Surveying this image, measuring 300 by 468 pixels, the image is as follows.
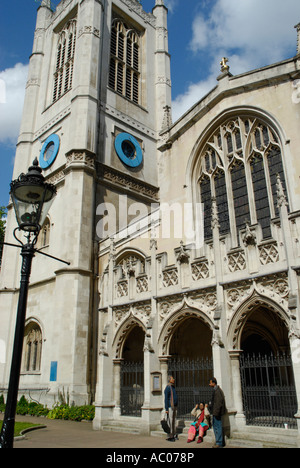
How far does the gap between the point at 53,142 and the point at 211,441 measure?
20.6 meters

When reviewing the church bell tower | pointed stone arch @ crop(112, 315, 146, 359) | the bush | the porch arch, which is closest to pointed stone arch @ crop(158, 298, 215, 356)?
the porch arch

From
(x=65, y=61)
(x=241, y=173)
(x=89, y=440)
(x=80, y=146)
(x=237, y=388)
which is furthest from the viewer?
(x=65, y=61)

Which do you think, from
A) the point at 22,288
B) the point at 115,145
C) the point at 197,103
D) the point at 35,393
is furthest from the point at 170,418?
the point at 115,145

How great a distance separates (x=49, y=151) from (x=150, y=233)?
1053 centimetres

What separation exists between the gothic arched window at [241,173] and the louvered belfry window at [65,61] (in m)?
12.5

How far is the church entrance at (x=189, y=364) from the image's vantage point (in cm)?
1237

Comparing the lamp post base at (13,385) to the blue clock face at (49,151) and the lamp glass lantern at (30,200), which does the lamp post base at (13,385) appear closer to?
the lamp glass lantern at (30,200)

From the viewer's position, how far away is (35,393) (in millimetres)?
19031

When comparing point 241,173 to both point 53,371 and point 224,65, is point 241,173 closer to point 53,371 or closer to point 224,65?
point 224,65

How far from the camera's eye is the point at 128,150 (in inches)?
1023

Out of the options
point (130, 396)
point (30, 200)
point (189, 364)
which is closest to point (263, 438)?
point (189, 364)

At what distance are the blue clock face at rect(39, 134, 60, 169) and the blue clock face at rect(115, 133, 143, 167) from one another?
3.85 m

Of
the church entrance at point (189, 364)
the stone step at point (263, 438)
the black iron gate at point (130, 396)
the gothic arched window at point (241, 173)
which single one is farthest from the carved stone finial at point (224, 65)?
the stone step at point (263, 438)
